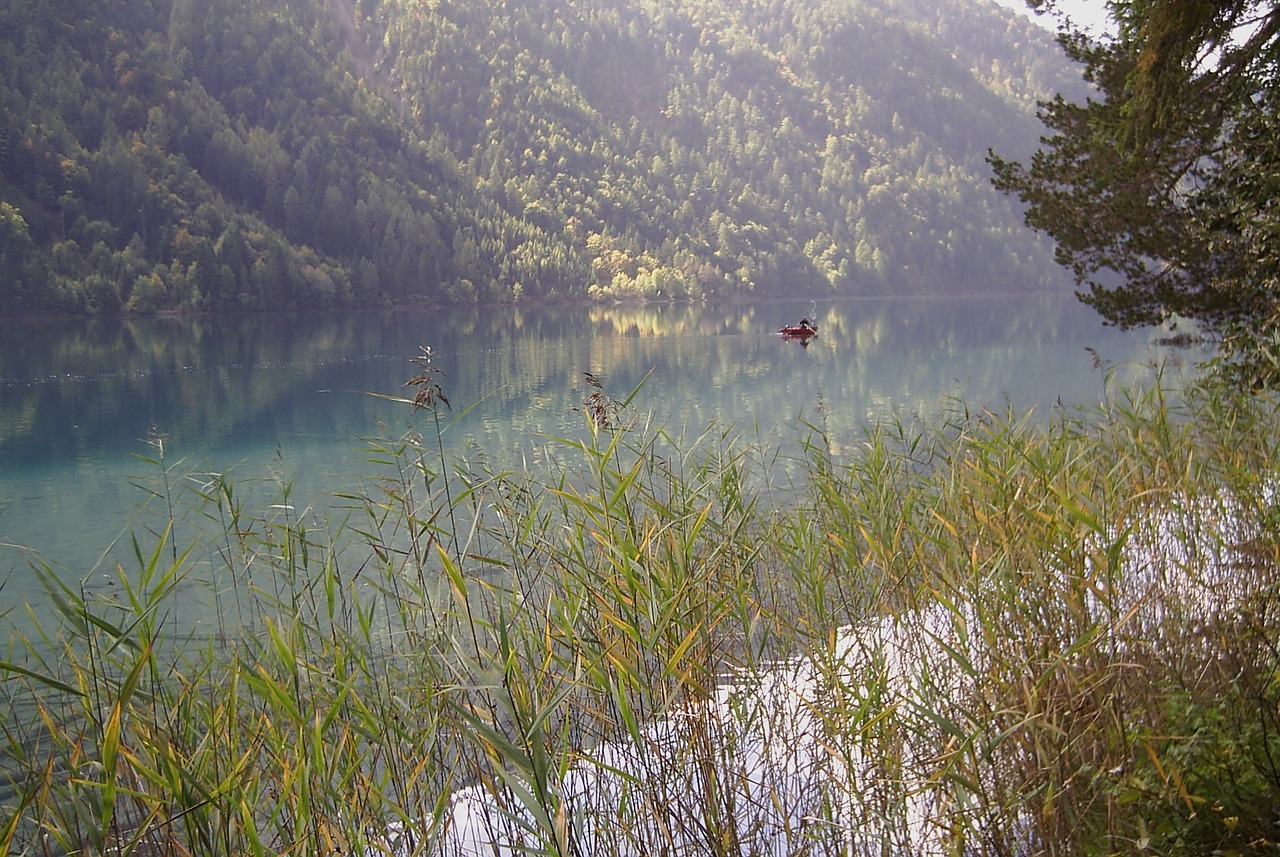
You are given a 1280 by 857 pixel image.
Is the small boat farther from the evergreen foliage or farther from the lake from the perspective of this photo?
the evergreen foliage

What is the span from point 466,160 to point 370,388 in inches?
4009

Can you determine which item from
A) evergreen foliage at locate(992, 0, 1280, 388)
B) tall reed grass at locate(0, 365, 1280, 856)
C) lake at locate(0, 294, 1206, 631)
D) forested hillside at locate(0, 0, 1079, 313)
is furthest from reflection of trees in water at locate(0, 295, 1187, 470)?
forested hillside at locate(0, 0, 1079, 313)

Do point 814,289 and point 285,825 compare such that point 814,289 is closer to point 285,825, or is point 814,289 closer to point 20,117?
point 20,117

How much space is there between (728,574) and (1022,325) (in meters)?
58.8

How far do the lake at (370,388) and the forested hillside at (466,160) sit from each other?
51.8 ft

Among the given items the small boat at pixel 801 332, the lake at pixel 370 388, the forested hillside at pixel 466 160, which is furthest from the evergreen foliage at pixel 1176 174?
the forested hillside at pixel 466 160

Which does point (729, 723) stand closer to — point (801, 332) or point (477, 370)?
point (477, 370)

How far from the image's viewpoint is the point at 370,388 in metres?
29.0

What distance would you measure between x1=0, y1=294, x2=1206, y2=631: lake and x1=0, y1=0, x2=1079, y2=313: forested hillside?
15.8 meters

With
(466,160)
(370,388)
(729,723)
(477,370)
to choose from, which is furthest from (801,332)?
(466,160)

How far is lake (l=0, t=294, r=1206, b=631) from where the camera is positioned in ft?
48.5

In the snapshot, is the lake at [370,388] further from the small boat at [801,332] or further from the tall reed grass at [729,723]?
the small boat at [801,332]

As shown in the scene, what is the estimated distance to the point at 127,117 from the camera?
291 feet

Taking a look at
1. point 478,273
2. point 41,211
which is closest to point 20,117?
point 41,211
